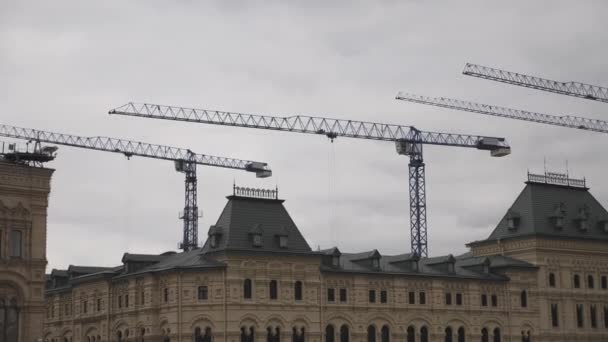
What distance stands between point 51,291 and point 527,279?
50354 millimetres

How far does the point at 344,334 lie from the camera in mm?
107688

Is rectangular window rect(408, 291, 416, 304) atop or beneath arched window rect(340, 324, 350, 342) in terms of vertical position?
atop

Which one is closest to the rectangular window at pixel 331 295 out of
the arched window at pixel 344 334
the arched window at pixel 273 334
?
the arched window at pixel 344 334

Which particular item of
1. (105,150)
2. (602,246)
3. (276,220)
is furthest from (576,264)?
(105,150)

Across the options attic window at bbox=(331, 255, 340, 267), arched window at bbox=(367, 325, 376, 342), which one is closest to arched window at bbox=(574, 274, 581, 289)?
arched window at bbox=(367, 325, 376, 342)

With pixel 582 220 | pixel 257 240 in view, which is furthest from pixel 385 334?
pixel 582 220

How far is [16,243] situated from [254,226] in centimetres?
2416

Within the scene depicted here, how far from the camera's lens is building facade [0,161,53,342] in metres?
86.5

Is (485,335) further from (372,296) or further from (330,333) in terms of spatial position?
(330,333)

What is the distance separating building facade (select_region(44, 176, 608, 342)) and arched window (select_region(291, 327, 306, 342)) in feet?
0.35

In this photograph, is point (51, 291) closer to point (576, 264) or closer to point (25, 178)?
point (25, 178)

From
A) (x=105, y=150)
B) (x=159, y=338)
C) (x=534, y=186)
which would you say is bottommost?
(x=159, y=338)

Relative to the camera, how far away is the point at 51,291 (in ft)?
401

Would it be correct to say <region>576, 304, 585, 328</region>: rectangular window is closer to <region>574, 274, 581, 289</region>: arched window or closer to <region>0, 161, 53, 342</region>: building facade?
<region>574, 274, 581, 289</region>: arched window
